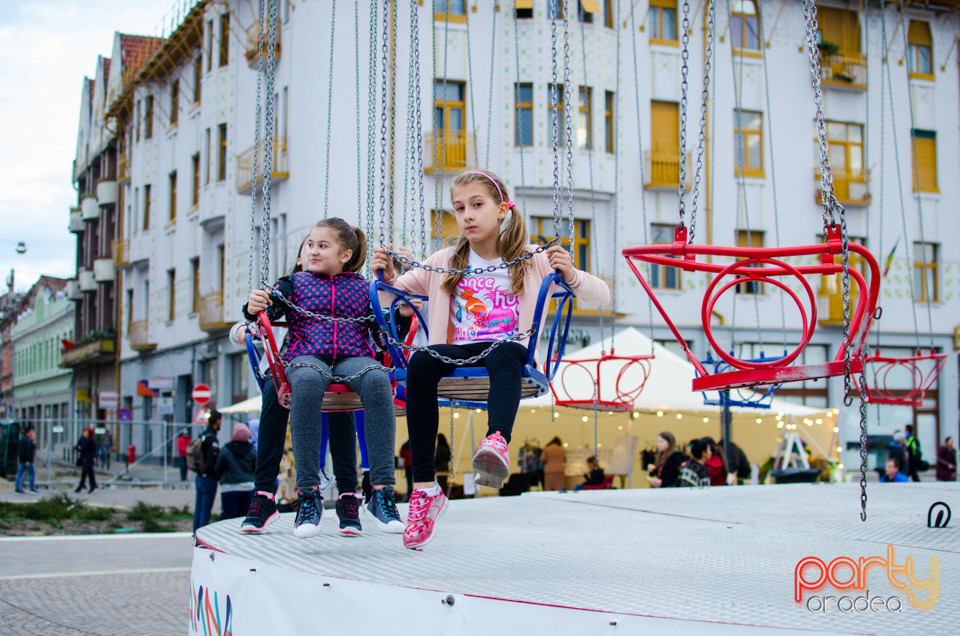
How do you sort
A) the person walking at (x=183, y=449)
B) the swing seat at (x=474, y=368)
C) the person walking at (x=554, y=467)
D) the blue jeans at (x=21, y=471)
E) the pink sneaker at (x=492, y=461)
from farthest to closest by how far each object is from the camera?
the person walking at (x=183, y=449) < the blue jeans at (x=21, y=471) < the person walking at (x=554, y=467) < the swing seat at (x=474, y=368) < the pink sneaker at (x=492, y=461)

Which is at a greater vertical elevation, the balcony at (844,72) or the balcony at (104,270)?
the balcony at (844,72)

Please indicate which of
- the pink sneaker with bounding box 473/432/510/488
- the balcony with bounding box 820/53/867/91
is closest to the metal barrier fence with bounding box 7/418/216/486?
the pink sneaker with bounding box 473/432/510/488

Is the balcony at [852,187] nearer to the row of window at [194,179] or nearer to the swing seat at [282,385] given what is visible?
the row of window at [194,179]

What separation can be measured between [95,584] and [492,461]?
591 cm

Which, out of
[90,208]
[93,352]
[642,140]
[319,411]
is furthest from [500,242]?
[90,208]

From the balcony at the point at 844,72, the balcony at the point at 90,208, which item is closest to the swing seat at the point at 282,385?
the balcony at the point at 844,72

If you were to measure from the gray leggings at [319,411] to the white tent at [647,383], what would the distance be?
871 cm

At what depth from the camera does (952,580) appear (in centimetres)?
304

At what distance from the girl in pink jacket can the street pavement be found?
Result: 135 inches

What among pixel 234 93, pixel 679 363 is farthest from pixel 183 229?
pixel 679 363

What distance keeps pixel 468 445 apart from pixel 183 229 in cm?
1825

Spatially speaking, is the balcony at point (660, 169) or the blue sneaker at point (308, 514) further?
the balcony at point (660, 169)

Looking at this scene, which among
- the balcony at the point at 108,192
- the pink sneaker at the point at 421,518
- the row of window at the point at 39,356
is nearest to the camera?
the pink sneaker at the point at 421,518

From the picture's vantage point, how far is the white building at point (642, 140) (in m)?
22.7
